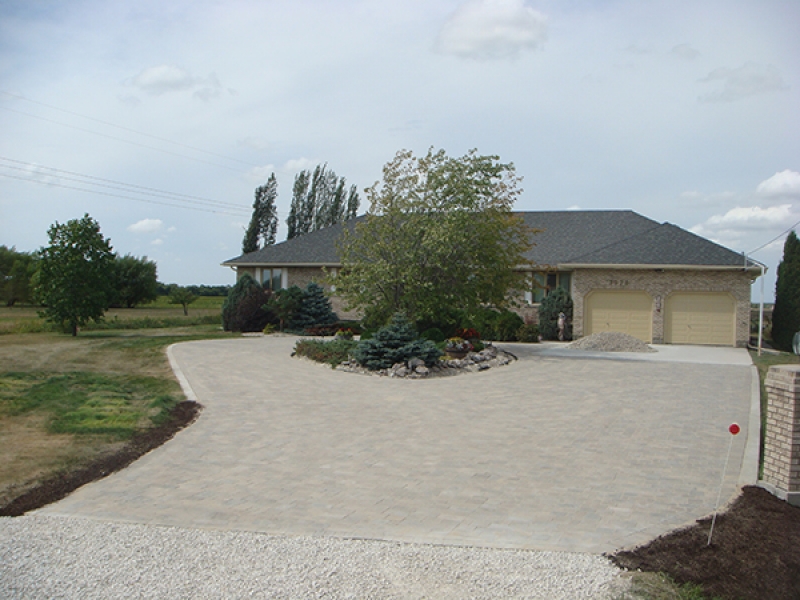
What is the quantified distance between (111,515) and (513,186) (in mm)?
17494

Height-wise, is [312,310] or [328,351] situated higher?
[312,310]

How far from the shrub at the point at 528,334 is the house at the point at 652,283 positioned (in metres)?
1.51

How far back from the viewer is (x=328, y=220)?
4966 cm

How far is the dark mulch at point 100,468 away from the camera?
20.7 feet

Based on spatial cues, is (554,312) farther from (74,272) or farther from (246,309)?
(74,272)

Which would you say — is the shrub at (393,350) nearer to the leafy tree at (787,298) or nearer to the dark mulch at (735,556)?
the dark mulch at (735,556)

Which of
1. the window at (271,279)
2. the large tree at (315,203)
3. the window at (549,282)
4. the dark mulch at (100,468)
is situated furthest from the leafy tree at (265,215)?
the dark mulch at (100,468)

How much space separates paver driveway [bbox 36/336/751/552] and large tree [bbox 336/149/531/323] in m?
5.22

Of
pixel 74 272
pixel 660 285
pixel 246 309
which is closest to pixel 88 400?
pixel 74 272

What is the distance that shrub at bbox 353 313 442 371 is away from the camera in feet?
51.9

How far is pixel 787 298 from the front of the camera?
28.7 m

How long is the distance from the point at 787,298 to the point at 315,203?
1274 inches

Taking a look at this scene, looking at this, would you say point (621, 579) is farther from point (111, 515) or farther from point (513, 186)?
point (513, 186)

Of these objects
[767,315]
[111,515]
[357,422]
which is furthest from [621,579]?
[767,315]
